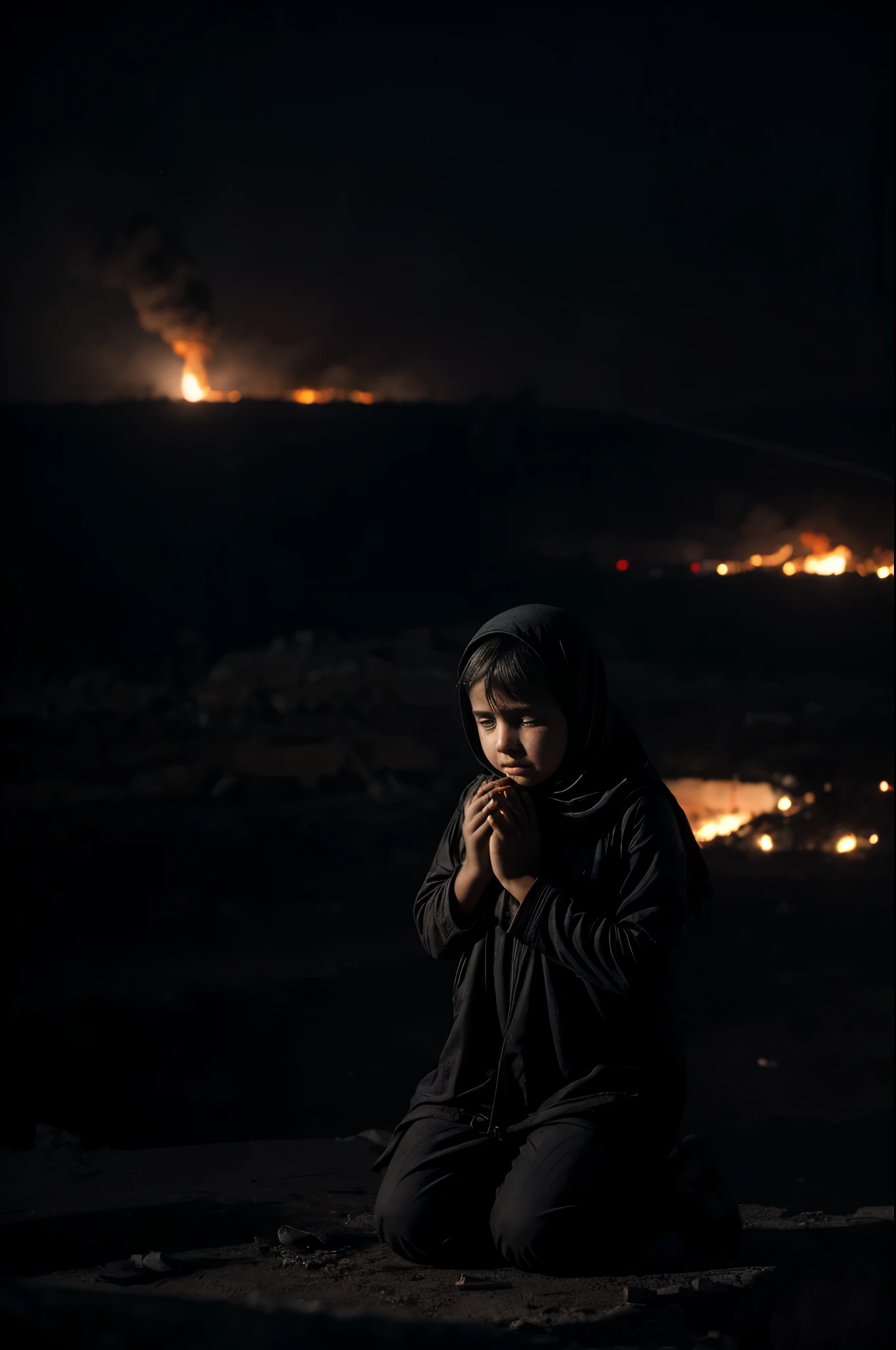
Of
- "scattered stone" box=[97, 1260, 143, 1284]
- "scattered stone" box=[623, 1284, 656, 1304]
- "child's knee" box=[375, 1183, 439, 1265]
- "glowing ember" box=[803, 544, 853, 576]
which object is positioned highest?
"glowing ember" box=[803, 544, 853, 576]

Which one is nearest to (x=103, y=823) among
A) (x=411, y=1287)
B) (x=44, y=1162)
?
(x=44, y=1162)

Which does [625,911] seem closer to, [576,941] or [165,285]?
[576,941]

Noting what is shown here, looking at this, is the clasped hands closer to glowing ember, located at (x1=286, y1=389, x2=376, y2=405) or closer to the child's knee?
the child's knee

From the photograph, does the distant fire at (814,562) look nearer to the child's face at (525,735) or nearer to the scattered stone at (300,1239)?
the child's face at (525,735)

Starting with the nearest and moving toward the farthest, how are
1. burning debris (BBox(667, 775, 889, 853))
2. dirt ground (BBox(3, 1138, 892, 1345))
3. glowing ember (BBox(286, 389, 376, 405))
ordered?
dirt ground (BBox(3, 1138, 892, 1345)), burning debris (BBox(667, 775, 889, 853)), glowing ember (BBox(286, 389, 376, 405))

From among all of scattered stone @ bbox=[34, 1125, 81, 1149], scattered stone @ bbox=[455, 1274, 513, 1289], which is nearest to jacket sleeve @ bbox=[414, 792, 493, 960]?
scattered stone @ bbox=[455, 1274, 513, 1289]

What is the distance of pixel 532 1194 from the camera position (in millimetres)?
1723

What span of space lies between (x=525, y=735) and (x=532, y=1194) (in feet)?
2.40

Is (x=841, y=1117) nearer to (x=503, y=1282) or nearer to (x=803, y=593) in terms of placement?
(x=503, y=1282)

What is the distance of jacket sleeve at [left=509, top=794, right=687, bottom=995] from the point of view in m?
1.73

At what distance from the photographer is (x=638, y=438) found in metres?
6.32

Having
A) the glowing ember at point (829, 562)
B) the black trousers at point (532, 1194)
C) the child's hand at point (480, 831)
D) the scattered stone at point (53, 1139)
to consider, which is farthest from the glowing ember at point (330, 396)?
the black trousers at point (532, 1194)

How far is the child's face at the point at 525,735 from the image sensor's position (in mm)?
1830

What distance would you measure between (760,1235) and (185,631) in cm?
473
